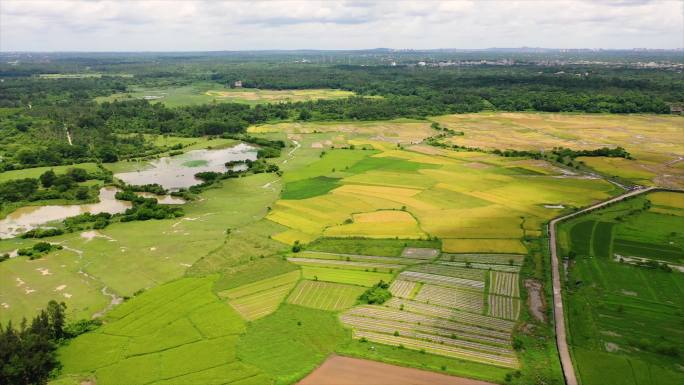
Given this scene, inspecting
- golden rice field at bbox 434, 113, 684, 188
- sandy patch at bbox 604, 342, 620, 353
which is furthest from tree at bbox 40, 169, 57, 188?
golden rice field at bbox 434, 113, 684, 188

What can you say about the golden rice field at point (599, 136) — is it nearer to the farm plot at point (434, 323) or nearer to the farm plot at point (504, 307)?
the farm plot at point (504, 307)

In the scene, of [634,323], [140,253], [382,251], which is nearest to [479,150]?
[382,251]

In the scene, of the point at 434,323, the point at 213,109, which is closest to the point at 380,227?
the point at 434,323

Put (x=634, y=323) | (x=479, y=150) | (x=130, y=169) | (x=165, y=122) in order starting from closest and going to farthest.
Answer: (x=634, y=323)
(x=130, y=169)
(x=479, y=150)
(x=165, y=122)

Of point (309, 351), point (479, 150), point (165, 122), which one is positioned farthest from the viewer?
point (165, 122)

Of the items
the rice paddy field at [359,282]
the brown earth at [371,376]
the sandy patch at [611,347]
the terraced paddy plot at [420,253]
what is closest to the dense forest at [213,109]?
the rice paddy field at [359,282]

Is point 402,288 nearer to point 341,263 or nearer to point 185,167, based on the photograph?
point 341,263

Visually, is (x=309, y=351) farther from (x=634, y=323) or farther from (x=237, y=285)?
(x=634, y=323)
